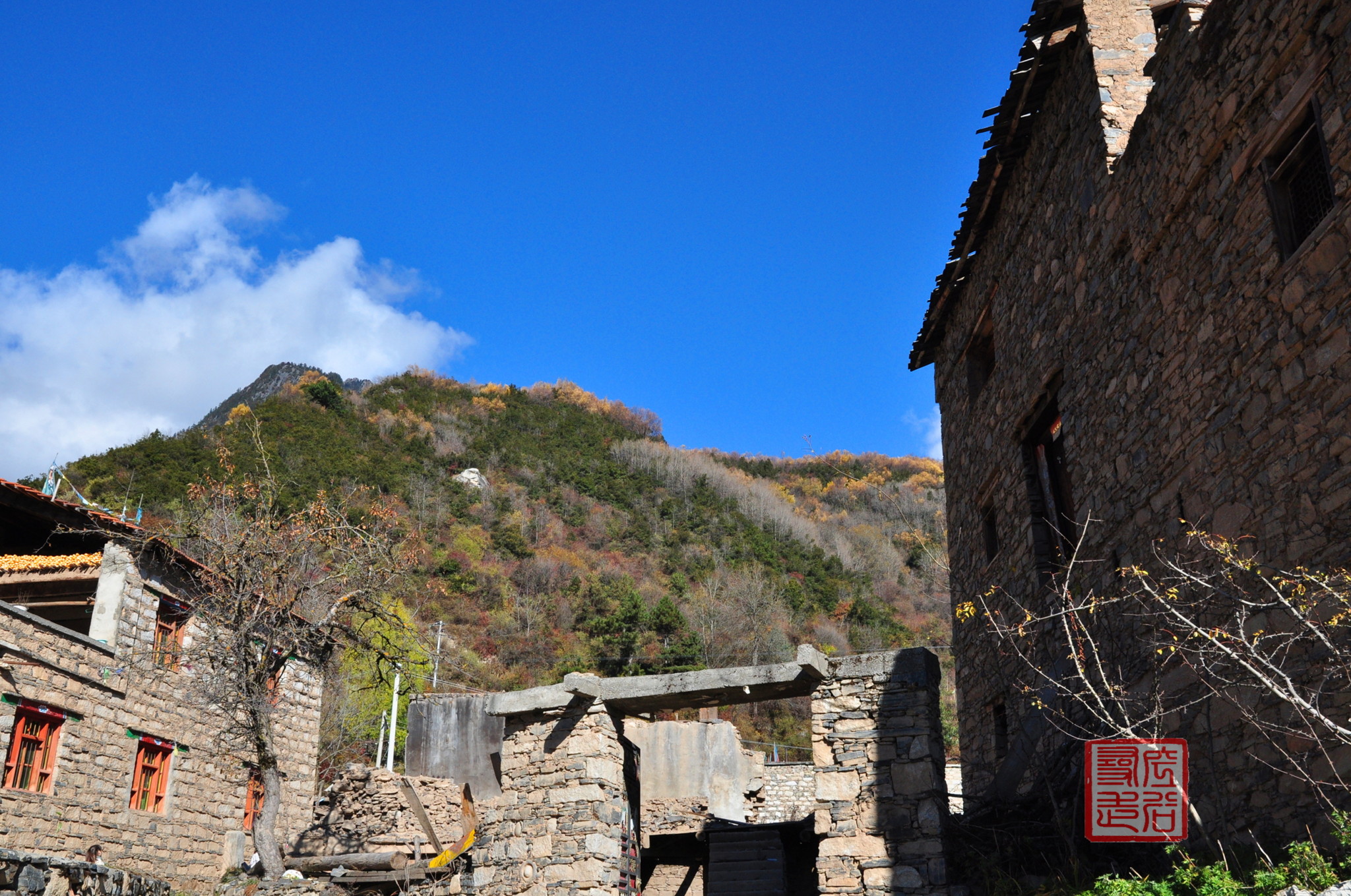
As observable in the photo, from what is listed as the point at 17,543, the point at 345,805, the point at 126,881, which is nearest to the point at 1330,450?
the point at 126,881

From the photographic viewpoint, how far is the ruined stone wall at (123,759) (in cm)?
1349

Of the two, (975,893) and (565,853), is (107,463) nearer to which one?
(565,853)

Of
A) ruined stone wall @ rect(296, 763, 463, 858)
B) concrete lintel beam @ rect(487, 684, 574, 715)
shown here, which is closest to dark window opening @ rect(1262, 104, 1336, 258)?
concrete lintel beam @ rect(487, 684, 574, 715)

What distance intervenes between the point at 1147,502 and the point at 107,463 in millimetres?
40087

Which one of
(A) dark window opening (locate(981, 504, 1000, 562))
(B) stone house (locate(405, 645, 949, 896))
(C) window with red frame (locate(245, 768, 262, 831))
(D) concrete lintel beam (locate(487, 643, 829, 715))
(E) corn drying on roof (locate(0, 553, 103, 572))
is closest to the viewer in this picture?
(B) stone house (locate(405, 645, 949, 896))

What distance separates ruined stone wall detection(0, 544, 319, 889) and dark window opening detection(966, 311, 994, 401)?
11.7 m

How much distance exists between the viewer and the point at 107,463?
128 ft

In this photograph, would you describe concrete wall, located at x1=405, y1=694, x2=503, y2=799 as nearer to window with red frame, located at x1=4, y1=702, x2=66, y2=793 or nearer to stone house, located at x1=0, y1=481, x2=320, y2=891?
stone house, located at x1=0, y1=481, x2=320, y2=891

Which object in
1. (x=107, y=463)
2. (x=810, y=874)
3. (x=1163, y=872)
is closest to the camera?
(x=1163, y=872)

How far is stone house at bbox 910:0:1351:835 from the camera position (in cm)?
598

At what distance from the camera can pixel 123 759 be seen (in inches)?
595

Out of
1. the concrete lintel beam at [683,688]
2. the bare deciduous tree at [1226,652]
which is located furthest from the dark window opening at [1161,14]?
the concrete lintel beam at [683,688]

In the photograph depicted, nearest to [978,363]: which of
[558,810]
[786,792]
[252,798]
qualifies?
[558,810]

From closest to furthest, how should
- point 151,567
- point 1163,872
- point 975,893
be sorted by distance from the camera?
1. point 1163,872
2. point 975,893
3. point 151,567
